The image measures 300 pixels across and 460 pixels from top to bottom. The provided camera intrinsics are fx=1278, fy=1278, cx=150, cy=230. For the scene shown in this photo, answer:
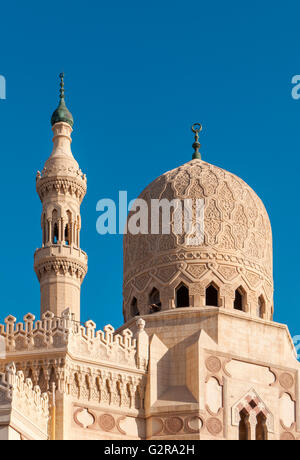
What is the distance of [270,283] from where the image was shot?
24.9 metres

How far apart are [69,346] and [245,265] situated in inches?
168

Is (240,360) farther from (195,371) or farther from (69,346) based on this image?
(69,346)

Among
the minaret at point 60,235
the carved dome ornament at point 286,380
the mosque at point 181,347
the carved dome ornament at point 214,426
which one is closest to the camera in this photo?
the mosque at point 181,347

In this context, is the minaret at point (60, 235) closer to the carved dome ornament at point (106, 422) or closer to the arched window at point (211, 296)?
the arched window at point (211, 296)

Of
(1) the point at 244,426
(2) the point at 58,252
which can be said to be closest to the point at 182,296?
(1) the point at 244,426

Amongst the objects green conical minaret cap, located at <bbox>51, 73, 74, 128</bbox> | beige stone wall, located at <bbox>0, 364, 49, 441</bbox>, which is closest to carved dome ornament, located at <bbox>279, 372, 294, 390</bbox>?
beige stone wall, located at <bbox>0, 364, 49, 441</bbox>

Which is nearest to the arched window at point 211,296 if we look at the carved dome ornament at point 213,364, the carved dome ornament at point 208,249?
the carved dome ornament at point 208,249

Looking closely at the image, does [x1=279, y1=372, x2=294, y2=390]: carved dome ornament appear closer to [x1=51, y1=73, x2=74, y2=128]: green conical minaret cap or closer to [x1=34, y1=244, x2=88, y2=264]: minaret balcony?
[x1=34, y1=244, x2=88, y2=264]: minaret balcony

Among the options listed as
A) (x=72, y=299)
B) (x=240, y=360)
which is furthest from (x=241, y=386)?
(x=72, y=299)

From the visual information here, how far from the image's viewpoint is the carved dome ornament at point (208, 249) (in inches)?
945

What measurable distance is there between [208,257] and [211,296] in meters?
0.75

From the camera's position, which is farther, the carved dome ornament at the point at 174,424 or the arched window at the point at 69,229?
the arched window at the point at 69,229

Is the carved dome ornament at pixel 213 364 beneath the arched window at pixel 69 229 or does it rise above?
beneath

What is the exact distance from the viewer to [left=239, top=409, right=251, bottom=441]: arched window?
73.8 ft
